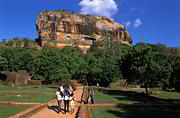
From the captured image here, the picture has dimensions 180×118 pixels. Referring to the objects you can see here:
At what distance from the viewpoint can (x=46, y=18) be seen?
118 meters

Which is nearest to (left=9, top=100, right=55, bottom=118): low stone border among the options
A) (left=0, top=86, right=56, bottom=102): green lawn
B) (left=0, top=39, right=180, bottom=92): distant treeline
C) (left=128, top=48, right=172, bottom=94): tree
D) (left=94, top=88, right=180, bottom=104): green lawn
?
(left=0, top=86, right=56, bottom=102): green lawn

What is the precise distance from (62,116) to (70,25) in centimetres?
10859

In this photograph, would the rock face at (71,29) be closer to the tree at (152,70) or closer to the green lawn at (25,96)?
the tree at (152,70)

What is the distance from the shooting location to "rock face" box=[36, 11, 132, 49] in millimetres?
114438

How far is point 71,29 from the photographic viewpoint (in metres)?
120

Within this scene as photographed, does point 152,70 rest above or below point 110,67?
below

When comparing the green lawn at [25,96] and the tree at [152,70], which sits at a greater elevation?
the tree at [152,70]

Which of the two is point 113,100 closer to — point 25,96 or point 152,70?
point 25,96

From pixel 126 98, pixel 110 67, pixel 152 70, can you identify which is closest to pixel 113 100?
pixel 126 98

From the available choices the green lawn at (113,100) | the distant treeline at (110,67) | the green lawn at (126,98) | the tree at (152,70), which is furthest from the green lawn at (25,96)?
the distant treeline at (110,67)

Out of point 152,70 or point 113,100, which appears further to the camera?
point 152,70

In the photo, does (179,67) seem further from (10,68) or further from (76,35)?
(76,35)

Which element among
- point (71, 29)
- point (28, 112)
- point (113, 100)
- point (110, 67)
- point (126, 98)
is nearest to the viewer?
point (28, 112)

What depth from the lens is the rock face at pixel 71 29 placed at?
4505 inches
